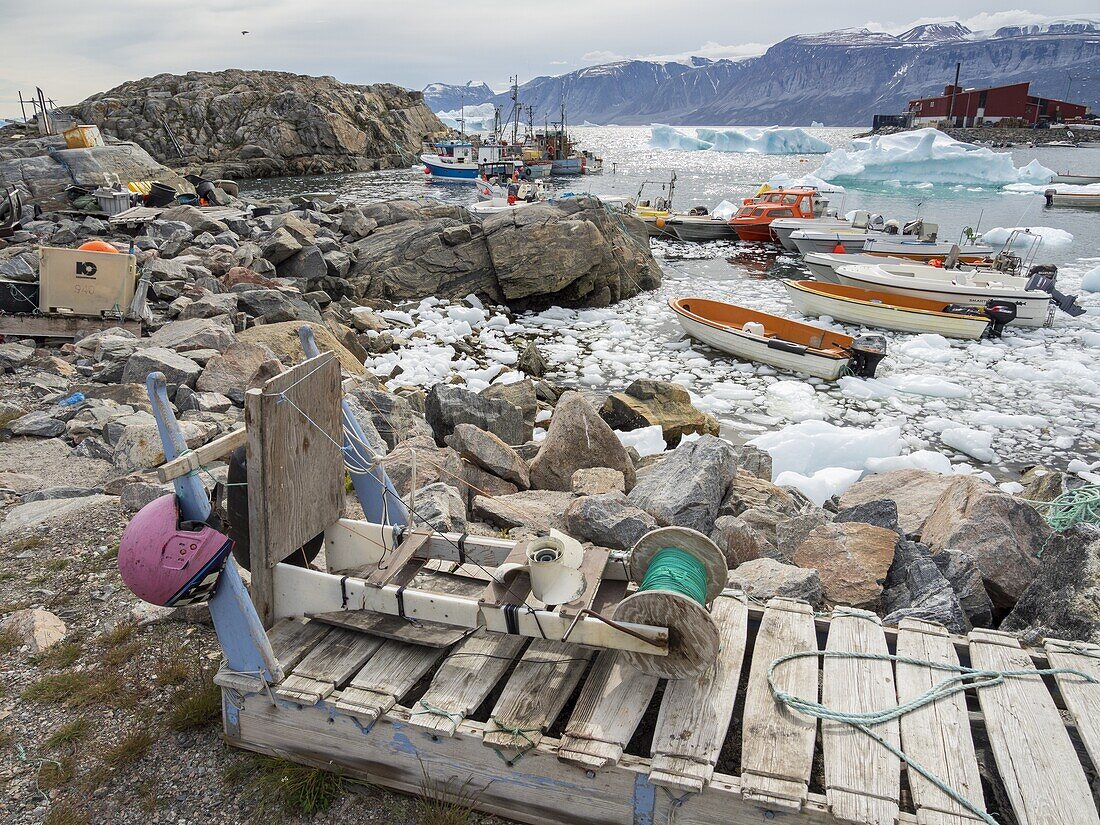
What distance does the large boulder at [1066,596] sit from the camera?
12.5 ft

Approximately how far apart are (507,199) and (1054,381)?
80.2 ft

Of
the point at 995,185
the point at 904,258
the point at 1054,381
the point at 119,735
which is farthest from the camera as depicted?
the point at 995,185

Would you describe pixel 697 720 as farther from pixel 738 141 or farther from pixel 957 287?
pixel 738 141

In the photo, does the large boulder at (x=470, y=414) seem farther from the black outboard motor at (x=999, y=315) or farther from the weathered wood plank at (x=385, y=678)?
the black outboard motor at (x=999, y=315)

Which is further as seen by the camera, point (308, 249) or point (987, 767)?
point (308, 249)

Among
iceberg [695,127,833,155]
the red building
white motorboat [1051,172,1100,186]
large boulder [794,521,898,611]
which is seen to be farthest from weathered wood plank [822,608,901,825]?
the red building

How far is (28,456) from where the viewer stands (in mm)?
6309

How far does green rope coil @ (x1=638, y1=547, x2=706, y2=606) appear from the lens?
3.14 m

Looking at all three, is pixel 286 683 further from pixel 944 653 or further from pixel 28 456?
pixel 28 456

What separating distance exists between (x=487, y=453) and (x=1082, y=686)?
186 inches

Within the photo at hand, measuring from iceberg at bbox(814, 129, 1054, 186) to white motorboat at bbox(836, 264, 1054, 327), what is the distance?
45.0m

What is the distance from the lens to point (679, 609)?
116 inches

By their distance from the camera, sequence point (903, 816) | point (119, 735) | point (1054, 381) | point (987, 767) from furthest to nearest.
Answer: point (1054, 381) < point (119, 735) < point (987, 767) < point (903, 816)

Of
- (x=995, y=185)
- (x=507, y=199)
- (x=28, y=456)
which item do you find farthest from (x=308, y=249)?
(x=995, y=185)
